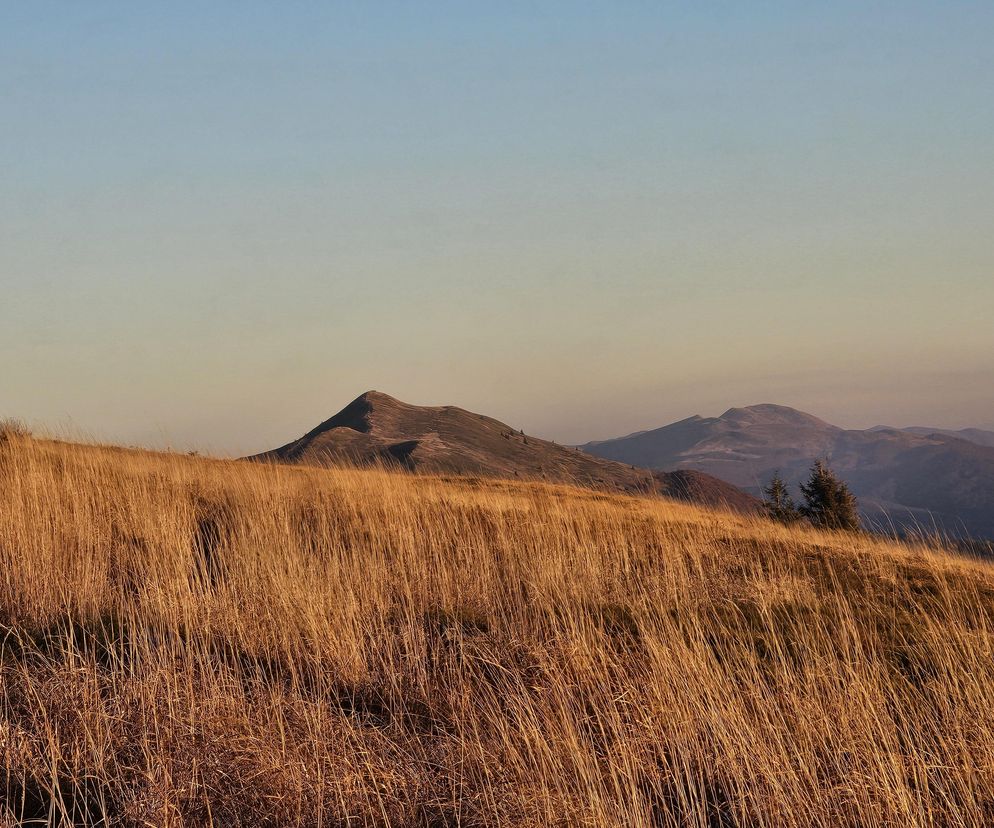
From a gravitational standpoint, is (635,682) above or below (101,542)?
below

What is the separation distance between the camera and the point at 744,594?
369 inches

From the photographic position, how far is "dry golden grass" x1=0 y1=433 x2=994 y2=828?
4.67m

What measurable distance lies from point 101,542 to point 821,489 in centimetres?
3633

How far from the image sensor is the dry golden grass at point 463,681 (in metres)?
4.67

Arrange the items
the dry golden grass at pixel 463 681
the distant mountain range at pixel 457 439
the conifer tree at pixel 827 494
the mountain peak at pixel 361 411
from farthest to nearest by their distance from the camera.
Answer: the mountain peak at pixel 361 411 → the distant mountain range at pixel 457 439 → the conifer tree at pixel 827 494 → the dry golden grass at pixel 463 681

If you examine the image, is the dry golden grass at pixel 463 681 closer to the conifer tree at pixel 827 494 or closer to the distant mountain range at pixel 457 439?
the conifer tree at pixel 827 494

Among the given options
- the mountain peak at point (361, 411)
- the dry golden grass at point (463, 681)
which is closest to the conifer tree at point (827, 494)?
the dry golden grass at point (463, 681)

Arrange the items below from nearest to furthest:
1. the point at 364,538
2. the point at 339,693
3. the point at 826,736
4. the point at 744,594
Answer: the point at 826,736, the point at 339,693, the point at 744,594, the point at 364,538

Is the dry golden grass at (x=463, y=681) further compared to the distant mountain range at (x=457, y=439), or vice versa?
the distant mountain range at (x=457, y=439)

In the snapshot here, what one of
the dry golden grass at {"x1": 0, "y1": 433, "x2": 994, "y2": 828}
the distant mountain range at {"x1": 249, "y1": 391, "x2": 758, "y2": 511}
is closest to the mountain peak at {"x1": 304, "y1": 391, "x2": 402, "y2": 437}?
the distant mountain range at {"x1": 249, "y1": 391, "x2": 758, "y2": 511}

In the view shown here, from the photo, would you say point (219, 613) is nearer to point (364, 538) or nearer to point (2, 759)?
point (2, 759)

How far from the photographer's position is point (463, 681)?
6383 mm

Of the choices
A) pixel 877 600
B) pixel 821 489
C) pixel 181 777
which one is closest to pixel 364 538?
pixel 877 600

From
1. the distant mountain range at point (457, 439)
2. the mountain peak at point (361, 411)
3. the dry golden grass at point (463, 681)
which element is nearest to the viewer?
the dry golden grass at point (463, 681)
